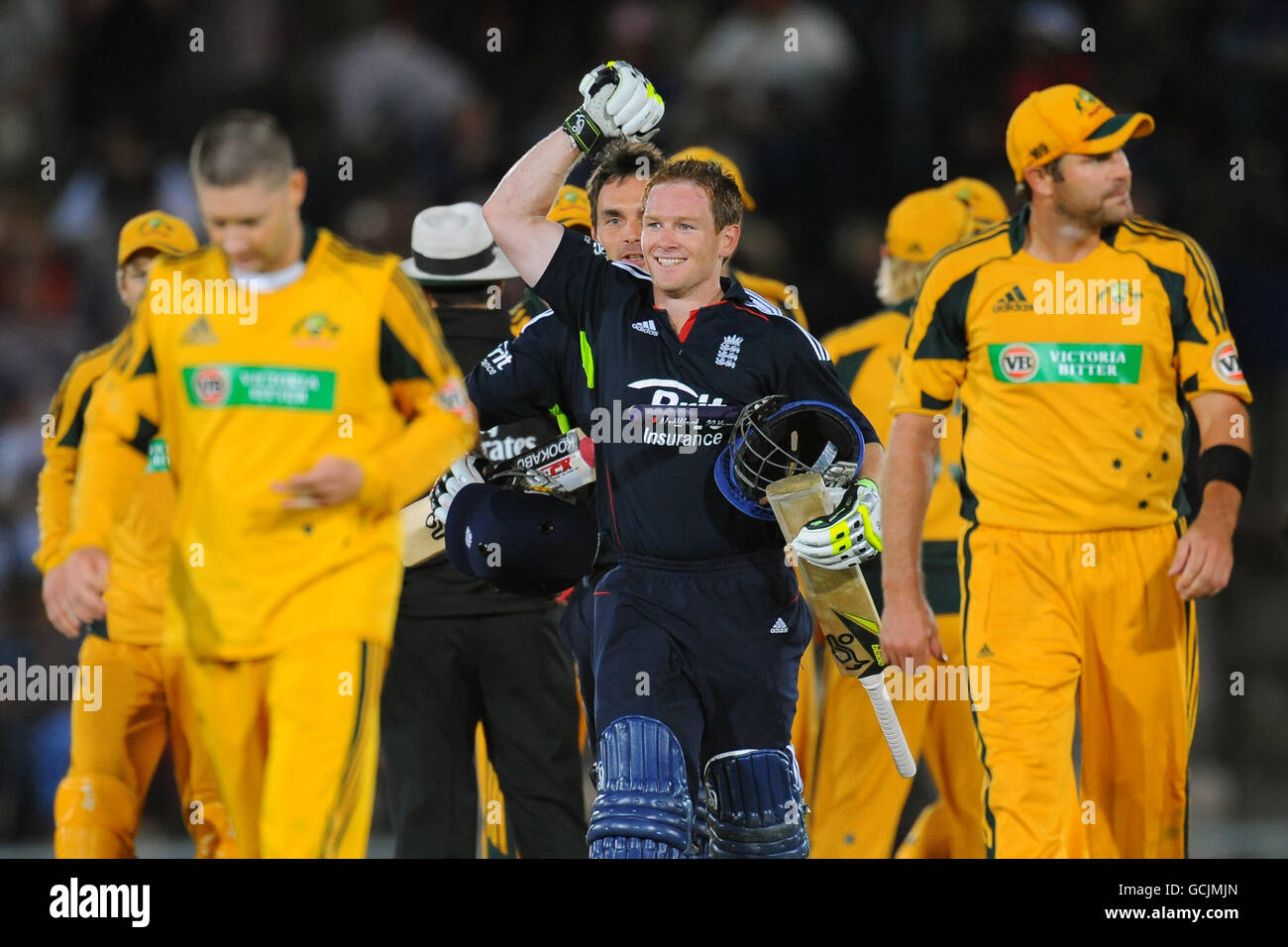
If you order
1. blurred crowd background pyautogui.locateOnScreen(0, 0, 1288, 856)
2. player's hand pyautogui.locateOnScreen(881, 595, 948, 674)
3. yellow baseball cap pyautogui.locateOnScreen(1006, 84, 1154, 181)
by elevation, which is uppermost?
blurred crowd background pyautogui.locateOnScreen(0, 0, 1288, 856)

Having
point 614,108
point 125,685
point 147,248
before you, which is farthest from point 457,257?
point 125,685

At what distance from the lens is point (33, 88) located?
38.1 feet

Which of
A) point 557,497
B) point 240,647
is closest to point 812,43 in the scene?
point 557,497

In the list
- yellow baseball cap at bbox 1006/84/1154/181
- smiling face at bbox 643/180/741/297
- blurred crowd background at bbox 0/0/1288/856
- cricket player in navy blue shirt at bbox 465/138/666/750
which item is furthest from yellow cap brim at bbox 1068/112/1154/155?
blurred crowd background at bbox 0/0/1288/856

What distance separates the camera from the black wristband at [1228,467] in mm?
6016

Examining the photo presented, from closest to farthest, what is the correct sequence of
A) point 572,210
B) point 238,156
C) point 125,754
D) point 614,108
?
point 238,156
point 614,108
point 125,754
point 572,210

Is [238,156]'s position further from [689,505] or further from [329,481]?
[689,505]

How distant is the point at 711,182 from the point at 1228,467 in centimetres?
175

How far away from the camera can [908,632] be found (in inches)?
237

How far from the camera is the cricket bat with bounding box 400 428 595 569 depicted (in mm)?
6117

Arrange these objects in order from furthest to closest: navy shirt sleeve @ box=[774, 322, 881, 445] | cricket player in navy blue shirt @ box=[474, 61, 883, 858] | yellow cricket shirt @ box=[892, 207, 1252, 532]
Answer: yellow cricket shirt @ box=[892, 207, 1252, 532] < navy shirt sleeve @ box=[774, 322, 881, 445] < cricket player in navy blue shirt @ box=[474, 61, 883, 858]

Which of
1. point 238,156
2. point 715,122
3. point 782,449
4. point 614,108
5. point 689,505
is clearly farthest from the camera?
point 715,122

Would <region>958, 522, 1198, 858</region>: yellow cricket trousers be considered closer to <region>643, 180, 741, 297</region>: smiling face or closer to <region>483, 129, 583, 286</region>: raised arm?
<region>643, 180, 741, 297</region>: smiling face

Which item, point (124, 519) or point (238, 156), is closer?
point (238, 156)
